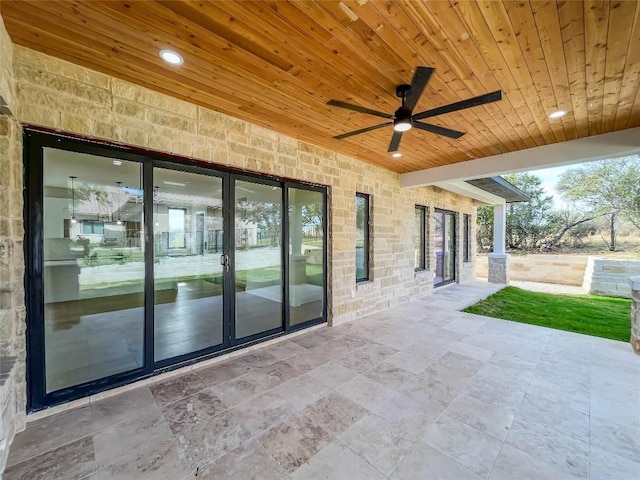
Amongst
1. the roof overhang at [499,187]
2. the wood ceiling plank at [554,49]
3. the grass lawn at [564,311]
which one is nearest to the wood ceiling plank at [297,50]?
the wood ceiling plank at [554,49]

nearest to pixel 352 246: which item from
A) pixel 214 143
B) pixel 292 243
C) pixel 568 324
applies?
pixel 292 243

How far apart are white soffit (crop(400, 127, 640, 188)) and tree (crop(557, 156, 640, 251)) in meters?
11.8

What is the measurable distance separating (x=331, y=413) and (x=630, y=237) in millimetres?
21952

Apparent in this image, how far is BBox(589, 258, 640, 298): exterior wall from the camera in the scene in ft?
24.4

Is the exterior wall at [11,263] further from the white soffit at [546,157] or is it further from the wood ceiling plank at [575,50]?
the white soffit at [546,157]

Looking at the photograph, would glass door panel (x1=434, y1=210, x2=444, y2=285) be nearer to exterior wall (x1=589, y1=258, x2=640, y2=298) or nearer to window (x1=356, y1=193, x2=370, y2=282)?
window (x1=356, y1=193, x2=370, y2=282)

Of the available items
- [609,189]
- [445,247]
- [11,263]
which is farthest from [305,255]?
[609,189]

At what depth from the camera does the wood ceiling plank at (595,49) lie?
1679 mm

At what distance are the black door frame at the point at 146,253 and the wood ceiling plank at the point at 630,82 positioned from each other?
3409 millimetres

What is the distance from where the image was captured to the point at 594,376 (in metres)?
2.85

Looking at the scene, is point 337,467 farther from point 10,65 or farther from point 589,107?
point 589,107

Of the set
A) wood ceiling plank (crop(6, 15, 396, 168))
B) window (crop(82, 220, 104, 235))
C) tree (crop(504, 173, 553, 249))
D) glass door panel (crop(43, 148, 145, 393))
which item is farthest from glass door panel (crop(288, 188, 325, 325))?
tree (crop(504, 173, 553, 249))

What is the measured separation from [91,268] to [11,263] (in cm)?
82

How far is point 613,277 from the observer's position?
300 inches
